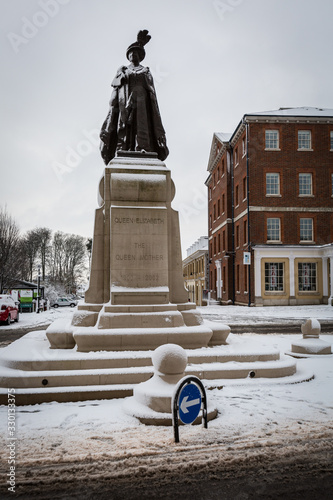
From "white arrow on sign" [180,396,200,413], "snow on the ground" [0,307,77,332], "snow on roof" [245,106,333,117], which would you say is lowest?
"snow on the ground" [0,307,77,332]

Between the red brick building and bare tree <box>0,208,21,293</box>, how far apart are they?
19801 millimetres

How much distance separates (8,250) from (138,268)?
93.6 feet

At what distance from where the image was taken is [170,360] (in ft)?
16.5

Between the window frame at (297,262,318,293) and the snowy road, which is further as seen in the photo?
the window frame at (297,262,318,293)

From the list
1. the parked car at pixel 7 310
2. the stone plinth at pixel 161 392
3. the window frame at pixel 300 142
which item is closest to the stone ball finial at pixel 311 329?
the stone plinth at pixel 161 392

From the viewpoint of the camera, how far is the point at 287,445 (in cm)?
427

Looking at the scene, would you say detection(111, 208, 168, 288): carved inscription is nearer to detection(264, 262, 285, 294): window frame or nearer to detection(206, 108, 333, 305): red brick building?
Result: detection(206, 108, 333, 305): red brick building

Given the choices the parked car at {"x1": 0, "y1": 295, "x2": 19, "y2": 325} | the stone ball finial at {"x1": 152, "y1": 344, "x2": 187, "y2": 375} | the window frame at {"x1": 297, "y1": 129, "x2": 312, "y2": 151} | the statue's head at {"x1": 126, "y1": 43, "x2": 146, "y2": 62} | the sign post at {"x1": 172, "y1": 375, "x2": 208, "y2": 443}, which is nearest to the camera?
the sign post at {"x1": 172, "y1": 375, "x2": 208, "y2": 443}

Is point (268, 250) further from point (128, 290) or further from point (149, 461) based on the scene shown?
point (149, 461)

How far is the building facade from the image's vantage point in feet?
166

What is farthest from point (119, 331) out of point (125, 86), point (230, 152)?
point (230, 152)

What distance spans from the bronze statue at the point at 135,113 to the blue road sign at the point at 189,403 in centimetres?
606

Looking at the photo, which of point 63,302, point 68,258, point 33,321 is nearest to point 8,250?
point 33,321

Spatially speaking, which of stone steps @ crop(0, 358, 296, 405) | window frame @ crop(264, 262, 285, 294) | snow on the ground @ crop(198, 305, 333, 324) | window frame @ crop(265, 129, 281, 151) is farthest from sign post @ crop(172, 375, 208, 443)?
window frame @ crop(265, 129, 281, 151)
